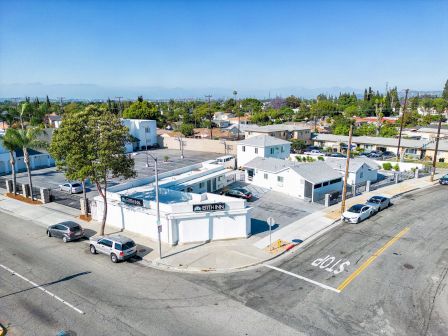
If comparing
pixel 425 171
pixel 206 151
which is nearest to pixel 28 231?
pixel 206 151

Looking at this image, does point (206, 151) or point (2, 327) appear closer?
point (2, 327)

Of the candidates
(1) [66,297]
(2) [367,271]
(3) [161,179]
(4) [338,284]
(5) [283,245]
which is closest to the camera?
(1) [66,297]

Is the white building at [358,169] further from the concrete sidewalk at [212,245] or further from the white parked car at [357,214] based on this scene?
the white parked car at [357,214]

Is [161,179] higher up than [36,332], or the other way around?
[161,179]

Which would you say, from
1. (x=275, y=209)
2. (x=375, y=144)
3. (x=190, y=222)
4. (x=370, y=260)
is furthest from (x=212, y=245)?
(x=375, y=144)

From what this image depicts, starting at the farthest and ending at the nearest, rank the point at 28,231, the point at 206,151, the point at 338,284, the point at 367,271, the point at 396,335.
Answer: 1. the point at 206,151
2. the point at 28,231
3. the point at 367,271
4. the point at 338,284
5. the point at 396,335

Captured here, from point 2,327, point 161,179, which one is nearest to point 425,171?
point 161,179

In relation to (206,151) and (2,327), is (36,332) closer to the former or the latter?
(2,327)
